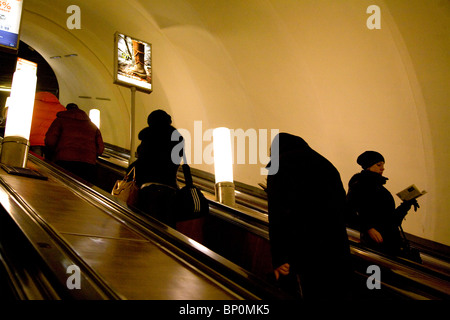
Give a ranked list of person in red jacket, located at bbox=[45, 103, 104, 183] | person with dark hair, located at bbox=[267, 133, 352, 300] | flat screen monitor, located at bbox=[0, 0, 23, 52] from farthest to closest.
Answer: flat screen monitor, located at bbox=[0, 0, 23, 52] < person in red jacket, located at bbox=[45, 103, 104, 183] < person with dark hair, located at bbox=[267, 133, 352, 300]

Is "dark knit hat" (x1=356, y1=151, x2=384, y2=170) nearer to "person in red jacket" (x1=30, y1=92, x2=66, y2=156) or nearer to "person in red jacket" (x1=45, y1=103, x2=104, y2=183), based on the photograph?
"person in red jacket" (x1=45, y1=103, x2=104, y2=183)

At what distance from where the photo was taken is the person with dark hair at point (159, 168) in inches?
108

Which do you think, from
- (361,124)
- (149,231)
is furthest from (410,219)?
(149,231)

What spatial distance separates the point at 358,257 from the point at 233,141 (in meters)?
5.85

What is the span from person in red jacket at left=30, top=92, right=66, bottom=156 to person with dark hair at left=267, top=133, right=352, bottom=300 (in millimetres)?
4509

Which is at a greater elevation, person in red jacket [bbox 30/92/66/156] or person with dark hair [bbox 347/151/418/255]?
person in red jacket [bbox 30/92/66/156]

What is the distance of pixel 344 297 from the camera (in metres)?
1.84

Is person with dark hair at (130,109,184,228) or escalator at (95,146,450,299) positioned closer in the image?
escalator at (95,146,450,299)

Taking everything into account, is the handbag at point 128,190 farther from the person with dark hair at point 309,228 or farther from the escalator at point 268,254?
the person with dark hair at point 309,228

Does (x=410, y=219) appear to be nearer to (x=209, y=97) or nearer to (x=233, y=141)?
(x=233, y=141)

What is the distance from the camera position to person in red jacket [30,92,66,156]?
17.8 feet

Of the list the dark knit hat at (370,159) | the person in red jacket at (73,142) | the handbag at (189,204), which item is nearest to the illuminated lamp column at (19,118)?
the person in red jacket at (73,142)

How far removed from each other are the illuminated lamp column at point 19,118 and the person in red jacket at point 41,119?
151cm

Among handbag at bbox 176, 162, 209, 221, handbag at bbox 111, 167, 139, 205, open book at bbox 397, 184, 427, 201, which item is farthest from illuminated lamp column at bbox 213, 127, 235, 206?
open book at bbox 397, 184, 427, 201
